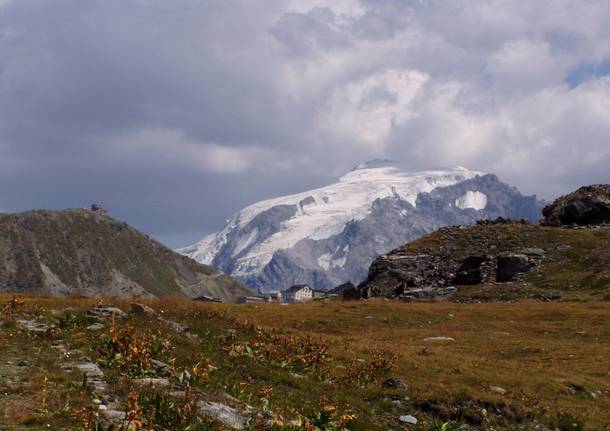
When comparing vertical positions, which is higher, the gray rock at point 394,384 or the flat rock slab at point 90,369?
the flat rock slab at point 90,369

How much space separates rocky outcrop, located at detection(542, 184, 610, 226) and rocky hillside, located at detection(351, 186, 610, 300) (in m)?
0.15

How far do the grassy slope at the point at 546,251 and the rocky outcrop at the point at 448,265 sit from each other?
0.58ft

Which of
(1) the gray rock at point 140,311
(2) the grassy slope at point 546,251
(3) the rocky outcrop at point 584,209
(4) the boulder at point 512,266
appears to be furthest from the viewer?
(3) the rocky outcrop at point 584,209

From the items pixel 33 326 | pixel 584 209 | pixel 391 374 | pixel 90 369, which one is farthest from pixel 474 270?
pixel 90 369

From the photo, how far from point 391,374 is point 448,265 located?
208 ft

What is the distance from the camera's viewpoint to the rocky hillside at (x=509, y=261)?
7412cm

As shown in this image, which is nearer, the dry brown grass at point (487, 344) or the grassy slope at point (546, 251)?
the dry brown grass at point (487, 344)

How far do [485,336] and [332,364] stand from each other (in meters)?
20.1

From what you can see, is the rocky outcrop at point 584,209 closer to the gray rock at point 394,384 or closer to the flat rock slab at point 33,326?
the gray rock at point 394,384

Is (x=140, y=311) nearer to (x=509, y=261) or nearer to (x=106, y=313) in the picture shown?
(x=106, y=313)

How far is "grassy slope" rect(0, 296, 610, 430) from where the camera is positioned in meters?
18.7

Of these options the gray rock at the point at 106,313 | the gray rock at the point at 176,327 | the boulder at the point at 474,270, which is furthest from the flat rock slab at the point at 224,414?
the boulder at the point at 474,270

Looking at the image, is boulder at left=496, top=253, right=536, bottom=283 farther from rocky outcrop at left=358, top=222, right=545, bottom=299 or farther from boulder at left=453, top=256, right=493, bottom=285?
boulder at left=453, top=256, right=493, bottom=285

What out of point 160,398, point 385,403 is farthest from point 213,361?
point 160,398
